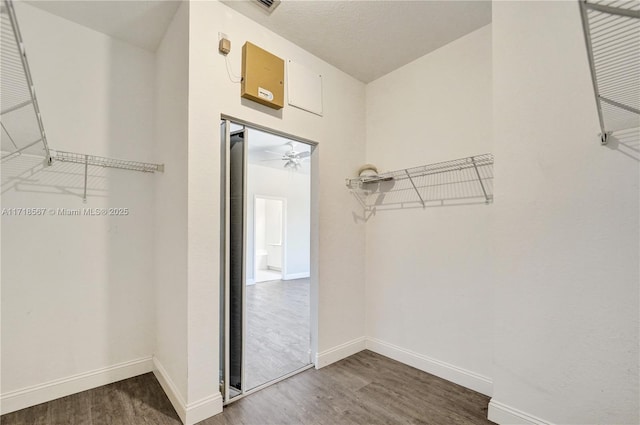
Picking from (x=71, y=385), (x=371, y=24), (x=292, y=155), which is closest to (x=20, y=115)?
(x=71, y=385)

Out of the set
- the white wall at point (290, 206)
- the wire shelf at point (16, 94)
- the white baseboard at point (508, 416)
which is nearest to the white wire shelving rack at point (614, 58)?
the white baseboard at point (508, 416)

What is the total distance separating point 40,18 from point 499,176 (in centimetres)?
336

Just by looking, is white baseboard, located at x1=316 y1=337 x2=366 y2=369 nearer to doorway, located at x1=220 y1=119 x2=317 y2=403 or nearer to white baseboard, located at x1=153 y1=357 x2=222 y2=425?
doorway, located at x1=220 y1=119 x2=317 y2=403

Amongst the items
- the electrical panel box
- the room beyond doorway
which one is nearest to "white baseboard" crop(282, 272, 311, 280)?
the room beyond doorway

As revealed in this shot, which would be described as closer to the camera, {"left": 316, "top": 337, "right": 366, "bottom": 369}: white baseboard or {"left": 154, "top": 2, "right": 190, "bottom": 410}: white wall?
{"left": 154, "top": 2, "right": 190, "bottom": 410}: white wall

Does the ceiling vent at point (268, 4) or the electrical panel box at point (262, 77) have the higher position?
the ceiling vent at point (268, 4)

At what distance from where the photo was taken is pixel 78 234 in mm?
2129

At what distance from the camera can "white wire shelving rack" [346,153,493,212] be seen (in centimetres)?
217

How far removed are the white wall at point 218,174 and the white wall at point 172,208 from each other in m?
0.07

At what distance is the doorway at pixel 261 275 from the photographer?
2070 millimetres

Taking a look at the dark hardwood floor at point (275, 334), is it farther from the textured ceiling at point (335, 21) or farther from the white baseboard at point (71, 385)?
the textured ceiling at point (335, 21)

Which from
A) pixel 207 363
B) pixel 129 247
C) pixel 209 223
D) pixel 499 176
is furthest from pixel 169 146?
pixel 499 176

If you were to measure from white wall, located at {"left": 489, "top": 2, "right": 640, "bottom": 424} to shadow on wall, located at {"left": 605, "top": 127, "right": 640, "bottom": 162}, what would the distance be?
17 millimetres

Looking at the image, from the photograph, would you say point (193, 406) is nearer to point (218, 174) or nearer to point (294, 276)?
point (218, 174)
